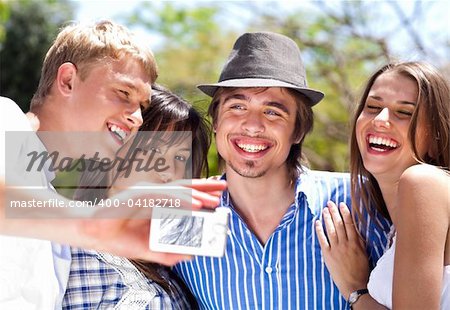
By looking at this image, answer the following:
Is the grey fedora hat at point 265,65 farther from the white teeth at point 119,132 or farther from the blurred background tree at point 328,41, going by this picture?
the blurred background tree at point 328,41

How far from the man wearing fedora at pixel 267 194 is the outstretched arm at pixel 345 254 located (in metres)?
0.07

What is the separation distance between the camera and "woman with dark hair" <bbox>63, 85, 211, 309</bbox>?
2639 mm

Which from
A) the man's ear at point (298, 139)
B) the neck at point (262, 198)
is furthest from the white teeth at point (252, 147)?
the man's ear at point (298, 139)

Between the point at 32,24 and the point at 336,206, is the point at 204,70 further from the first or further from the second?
the point at 336,206

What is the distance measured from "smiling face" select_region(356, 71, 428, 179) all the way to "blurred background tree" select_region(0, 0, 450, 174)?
394 centimetres

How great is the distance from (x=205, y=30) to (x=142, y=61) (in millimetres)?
7739

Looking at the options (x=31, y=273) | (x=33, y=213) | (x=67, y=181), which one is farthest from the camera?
(x=67, y=181)

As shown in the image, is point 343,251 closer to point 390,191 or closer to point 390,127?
point 390,191

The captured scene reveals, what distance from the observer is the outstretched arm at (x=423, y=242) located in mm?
2127

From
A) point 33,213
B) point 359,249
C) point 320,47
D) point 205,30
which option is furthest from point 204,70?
point 33,213

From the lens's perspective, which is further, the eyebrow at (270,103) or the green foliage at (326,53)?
the green foliage at (326,53)

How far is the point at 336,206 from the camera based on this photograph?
2.86 meters

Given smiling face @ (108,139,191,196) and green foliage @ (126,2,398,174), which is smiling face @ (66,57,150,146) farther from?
green foliage @ (126,2,398,174)

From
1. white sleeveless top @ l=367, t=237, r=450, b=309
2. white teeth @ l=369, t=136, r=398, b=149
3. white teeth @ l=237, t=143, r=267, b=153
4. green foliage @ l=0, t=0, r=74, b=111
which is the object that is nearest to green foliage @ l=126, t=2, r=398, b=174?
green foliage @ l=0, t=0, r=74, b=111
